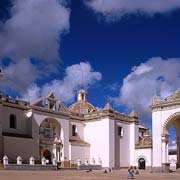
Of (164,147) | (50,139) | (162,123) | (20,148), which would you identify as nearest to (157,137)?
(164,147)

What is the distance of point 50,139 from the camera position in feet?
147

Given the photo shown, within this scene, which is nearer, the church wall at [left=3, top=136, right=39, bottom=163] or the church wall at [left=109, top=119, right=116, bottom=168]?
the church wall at [left=3, top=136, right=39, bottom=163]

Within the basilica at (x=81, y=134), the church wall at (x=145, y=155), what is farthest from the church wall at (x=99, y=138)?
the church wall at (x=145, y=155)

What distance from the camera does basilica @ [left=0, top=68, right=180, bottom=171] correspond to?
1576 inches

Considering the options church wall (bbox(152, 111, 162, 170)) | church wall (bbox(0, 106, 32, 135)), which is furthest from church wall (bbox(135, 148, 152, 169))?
church wall (bbox(0, 106, 32, 135))

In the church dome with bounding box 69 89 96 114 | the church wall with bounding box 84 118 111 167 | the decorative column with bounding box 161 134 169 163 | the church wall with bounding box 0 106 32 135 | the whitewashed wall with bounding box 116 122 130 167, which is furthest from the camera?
the church dome with bounding box 69 89 96 114

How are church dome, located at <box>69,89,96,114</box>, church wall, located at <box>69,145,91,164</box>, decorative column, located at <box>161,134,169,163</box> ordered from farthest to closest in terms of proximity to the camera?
church dome, located at <box>69,89,96,114</box> < church wall, located at <box>69,145,91,164</box> < decorative column, located at <box>161,134,169,163</box>

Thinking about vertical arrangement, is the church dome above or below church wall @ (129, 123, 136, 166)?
above

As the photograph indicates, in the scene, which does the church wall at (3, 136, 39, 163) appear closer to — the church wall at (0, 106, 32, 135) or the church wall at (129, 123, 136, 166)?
the church wall at (0, 106, 32, 135)

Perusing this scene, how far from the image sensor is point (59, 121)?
45.9 m

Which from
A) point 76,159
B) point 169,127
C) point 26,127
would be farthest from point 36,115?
point 169,127

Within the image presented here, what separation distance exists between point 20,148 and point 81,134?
12697 mm

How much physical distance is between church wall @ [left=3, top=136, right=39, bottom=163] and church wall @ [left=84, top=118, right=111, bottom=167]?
9505 millimetres

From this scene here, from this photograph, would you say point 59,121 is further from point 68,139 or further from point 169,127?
point 169,127
